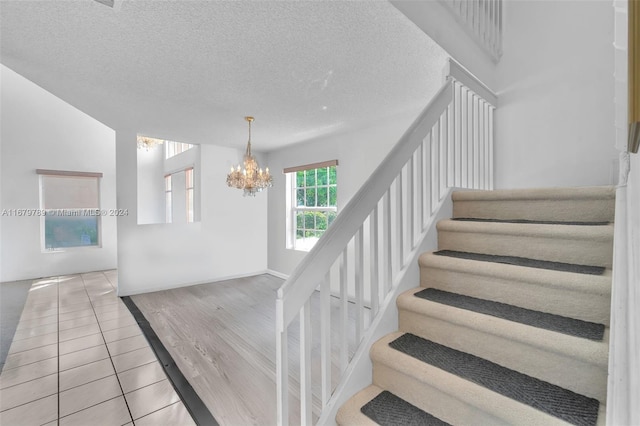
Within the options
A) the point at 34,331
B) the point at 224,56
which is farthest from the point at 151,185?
the point at 224,56

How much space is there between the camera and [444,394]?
46.9 inches

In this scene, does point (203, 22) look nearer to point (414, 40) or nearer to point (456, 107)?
point (414, 40)

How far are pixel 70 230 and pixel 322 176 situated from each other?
5165mm

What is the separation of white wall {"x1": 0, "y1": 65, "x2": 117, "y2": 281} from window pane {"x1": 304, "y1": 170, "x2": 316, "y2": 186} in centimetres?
447

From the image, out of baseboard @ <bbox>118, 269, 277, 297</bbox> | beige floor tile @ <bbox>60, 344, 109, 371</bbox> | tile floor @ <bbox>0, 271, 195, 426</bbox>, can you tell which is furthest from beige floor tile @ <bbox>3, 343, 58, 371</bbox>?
baseboard @ <bbox>118, 269, 277, 297</bbox>

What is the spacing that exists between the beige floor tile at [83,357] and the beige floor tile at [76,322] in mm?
753

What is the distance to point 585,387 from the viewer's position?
106cm

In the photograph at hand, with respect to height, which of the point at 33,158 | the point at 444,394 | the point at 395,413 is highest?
the point at 33,158

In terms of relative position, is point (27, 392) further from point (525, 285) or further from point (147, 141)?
point (147, 141)

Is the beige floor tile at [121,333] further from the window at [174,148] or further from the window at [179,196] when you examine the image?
the window at [174,148]

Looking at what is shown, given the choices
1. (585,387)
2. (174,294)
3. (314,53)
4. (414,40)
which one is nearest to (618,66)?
(585,387)

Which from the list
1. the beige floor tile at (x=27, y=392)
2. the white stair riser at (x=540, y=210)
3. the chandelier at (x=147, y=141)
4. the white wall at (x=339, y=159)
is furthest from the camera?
the chandelier at (x=147, y=141)

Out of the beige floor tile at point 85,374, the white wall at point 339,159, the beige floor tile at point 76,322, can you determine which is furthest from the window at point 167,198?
the beige floor tile at point 85,374

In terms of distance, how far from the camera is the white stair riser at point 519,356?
105 cm
